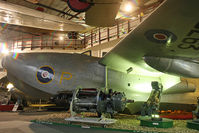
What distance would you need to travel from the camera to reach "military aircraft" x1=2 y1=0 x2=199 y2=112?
196 inches

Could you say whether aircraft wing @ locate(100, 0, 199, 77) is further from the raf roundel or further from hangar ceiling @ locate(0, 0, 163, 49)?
hangar ceiling @ locate(0, 0, 163, 49)

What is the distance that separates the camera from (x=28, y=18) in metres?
11.6

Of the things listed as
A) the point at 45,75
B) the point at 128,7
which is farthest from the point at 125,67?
the point at 128,7

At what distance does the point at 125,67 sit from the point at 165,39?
300 centimetres

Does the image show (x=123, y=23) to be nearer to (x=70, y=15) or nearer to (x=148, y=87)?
(x=70, y=15)

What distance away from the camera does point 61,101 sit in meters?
→ 6.24

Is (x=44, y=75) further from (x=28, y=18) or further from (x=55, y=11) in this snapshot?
(x=55, y=11)

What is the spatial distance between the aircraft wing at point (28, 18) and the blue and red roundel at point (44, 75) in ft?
18.7

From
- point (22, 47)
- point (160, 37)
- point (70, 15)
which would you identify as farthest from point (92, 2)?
point (22, 47)

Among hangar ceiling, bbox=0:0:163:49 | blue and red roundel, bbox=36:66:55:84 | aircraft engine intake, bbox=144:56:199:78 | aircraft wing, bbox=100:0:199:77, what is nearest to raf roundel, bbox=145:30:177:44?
aircraft wing, bbox=100:0:199:77

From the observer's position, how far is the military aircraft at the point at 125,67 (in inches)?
196

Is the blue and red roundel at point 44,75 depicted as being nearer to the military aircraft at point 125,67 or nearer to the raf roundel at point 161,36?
the military aircraft at point 125,67

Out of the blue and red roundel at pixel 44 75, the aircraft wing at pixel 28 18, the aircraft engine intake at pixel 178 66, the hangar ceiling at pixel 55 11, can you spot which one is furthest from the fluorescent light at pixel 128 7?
the blue and red roundel at pixel 44 75

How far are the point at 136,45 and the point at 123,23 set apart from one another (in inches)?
355
